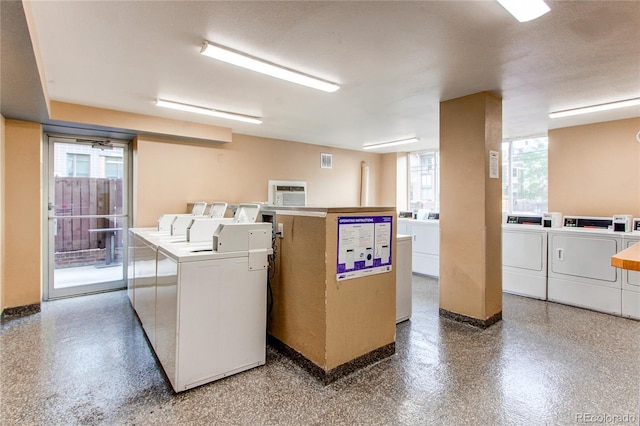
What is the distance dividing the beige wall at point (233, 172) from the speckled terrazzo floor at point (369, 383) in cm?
204

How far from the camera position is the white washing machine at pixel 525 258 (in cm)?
449

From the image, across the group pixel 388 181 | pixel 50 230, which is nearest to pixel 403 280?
pixel 388 181

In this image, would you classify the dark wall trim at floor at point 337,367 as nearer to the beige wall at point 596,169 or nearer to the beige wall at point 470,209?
the beige wall at point 470,209

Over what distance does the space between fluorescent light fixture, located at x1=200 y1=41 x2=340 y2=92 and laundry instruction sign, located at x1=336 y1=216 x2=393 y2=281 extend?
4.86 feet

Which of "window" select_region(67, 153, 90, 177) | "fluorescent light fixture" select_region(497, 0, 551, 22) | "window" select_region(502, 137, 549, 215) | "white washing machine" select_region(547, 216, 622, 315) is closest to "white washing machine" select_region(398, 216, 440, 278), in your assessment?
"window" select_region(502, 137, 549, 215)

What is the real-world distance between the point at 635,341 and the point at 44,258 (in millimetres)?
7104

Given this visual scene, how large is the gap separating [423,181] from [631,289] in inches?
168

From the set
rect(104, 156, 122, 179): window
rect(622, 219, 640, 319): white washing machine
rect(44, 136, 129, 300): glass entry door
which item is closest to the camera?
rect(622, 219, 640, 319): white washing machine

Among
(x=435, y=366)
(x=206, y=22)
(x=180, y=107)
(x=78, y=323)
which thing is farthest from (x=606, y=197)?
(x=78, y=323)

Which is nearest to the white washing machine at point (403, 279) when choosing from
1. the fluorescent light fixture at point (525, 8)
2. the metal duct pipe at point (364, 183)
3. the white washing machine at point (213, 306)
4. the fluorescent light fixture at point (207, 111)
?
the white washing machine at point (213, 306)

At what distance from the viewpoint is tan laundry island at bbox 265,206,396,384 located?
2443 mm

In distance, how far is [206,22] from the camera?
2.14m

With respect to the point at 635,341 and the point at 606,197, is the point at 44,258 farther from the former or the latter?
the point at 606,197

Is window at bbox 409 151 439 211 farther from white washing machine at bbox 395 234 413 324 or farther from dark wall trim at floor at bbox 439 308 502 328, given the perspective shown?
white washing machine at bbox 395 234 413 324
